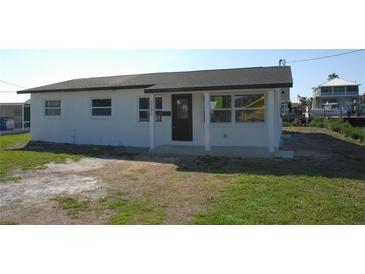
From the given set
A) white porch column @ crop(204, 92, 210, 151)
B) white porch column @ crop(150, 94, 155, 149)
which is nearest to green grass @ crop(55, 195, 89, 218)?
white porch column @ crop(204, 92, 210, 151)

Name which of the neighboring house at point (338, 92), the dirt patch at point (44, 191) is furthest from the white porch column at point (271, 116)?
the neighboring house at point (338, 92)

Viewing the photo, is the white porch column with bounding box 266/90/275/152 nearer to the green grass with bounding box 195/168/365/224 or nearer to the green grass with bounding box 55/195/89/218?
the green grass with bounding box 195/168/365/224

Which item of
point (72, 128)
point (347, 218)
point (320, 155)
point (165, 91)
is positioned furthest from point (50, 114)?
point (347, 218)

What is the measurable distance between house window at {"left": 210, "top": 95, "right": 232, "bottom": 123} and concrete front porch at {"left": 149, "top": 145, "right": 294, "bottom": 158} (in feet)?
3.91

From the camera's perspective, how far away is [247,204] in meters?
6.09

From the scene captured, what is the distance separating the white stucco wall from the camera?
13.7m

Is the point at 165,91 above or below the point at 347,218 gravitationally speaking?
above

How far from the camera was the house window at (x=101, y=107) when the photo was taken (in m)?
16.0

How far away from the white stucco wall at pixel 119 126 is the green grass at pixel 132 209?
24.8 ft

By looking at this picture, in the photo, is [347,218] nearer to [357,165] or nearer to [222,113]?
[357,165]

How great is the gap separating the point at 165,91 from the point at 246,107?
10.2 ft

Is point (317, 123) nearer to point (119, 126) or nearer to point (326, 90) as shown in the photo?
point (119, 126)

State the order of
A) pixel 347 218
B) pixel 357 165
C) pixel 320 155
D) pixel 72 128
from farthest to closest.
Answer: pixel 72 128 < pixel 320 155 < pixel 357 165 < pixel 347 218

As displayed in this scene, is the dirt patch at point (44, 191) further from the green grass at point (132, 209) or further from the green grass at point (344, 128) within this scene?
the green grass at point (344, 128)
